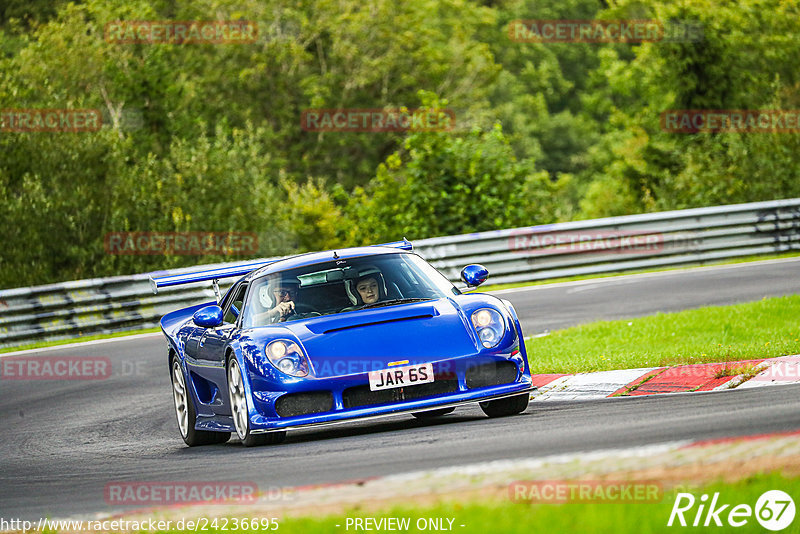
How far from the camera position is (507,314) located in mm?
8656

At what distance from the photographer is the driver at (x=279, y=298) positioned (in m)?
8.91

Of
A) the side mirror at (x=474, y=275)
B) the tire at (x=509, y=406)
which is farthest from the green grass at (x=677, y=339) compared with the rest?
the tire at (x=509, y=406)

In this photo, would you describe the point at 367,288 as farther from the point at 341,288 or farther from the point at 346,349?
the point at 346,349

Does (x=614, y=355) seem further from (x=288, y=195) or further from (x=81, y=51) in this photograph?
(x=81, y=51)

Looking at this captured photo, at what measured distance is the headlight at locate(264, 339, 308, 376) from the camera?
807cm

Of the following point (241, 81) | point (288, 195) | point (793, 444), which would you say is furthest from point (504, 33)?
point (793, 444)

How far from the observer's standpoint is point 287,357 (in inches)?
320

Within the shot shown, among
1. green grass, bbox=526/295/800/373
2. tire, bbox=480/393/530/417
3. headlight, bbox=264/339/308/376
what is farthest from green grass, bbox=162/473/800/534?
green grass, bbox=526/295/800/373

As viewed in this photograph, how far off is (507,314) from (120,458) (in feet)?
9.56

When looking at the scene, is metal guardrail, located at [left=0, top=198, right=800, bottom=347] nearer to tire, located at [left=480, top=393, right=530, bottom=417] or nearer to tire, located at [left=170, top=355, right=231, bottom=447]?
tire, located at [left=170, top=355, right=231, bottom=447]

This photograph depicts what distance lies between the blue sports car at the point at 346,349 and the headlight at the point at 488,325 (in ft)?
0.03

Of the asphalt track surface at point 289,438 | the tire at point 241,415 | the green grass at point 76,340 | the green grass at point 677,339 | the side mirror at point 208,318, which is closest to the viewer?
the asphalt track surface at point 289,438

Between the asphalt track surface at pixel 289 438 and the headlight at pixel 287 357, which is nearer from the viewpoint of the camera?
the asphalt track surface at pixel 289 438

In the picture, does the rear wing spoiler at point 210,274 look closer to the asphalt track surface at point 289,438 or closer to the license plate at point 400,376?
the asphalt track surface at point 289,438
